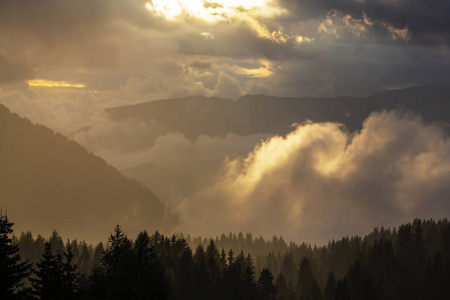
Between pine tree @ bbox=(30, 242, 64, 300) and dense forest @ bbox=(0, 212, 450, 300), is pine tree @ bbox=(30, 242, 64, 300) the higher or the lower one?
the lower one

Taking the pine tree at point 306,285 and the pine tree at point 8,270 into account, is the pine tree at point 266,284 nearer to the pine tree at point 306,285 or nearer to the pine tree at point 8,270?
the pine tree at point 306,285

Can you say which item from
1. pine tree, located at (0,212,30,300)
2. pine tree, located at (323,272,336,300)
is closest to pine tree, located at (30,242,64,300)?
pine tree, located at (0,212,30,300)

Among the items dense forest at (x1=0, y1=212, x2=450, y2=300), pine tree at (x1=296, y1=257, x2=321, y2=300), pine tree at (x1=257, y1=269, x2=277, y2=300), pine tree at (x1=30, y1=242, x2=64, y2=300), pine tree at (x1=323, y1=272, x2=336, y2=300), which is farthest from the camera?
pine tree at (x1=296, y1=257, x2=321, y2=300)

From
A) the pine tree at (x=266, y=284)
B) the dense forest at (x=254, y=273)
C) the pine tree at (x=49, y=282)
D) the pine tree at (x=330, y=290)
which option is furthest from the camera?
the pine tree at (x=330, y=290)

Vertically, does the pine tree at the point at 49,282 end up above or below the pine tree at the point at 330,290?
below

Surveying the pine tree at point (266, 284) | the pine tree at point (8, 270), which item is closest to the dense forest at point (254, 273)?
the pine tree at point (266, 284)

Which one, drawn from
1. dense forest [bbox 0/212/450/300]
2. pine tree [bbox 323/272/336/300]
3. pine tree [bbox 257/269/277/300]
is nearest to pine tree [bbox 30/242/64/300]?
dense forest [bbox 0/212/450/300]

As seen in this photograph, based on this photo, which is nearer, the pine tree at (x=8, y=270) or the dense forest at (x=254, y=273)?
the pine tree at (x=8, y=270)

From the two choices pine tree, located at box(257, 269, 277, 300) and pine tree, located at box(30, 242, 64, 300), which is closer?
pine tree, located at box(30, 242, 64, 300)

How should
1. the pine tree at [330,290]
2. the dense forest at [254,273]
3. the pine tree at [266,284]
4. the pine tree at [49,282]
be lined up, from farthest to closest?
the pine tree at [330,290] < the pine tree at [266,284] < the dense forest at [254,273] < the pine tree at [49,282]

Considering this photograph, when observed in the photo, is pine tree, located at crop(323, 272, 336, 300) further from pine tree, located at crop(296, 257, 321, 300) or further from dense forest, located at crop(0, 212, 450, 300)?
pine tree, located at crop(296, 257, 321, 300)

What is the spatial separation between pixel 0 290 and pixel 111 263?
12.9 metres

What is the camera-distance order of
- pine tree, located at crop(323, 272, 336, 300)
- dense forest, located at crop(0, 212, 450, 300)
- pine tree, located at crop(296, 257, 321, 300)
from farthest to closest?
pine tree, located at crop(296, 257, 321, 300) → pine tree, located at crop(323, 272, 336, 300) → dense forest, located at crop(0, 212, 450, 300)

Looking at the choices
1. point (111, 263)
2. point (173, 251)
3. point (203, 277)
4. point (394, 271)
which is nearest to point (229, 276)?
point (203, 277)
